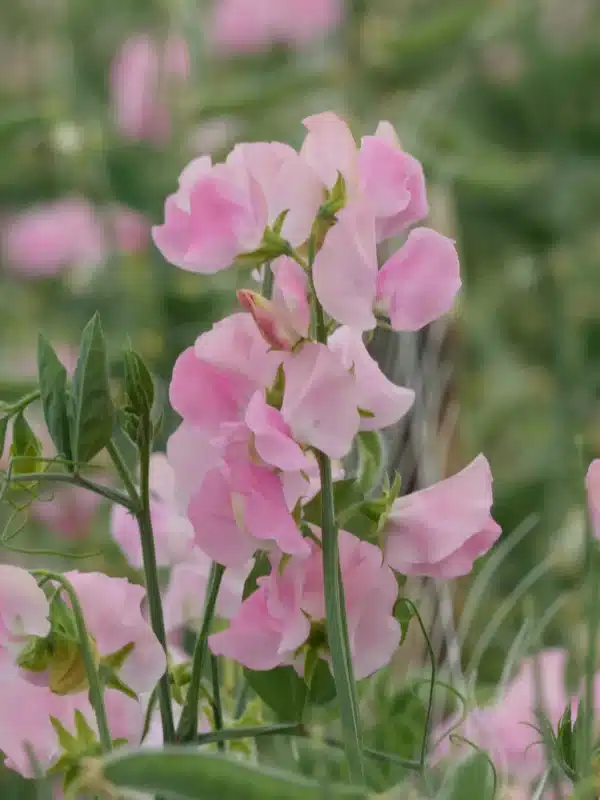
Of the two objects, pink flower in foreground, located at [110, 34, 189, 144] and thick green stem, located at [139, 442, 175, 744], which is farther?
pink flower in foreground, located at [110, 34, 189, 144]

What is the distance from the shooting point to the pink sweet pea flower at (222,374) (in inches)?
7.3

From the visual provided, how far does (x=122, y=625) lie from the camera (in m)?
0.20

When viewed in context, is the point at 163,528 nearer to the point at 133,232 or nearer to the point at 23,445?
the point at 23,445

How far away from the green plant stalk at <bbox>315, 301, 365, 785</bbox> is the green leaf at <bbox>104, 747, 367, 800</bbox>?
2cm

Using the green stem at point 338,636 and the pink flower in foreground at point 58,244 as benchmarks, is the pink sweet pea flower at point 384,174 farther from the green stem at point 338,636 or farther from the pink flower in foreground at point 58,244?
the pink flower in foreground at point 58,244

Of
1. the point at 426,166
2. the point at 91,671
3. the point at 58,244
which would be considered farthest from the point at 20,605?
the point at 58,244

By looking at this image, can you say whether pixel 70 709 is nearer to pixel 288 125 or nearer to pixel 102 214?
pixel 102 214

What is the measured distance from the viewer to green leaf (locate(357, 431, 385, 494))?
21cm

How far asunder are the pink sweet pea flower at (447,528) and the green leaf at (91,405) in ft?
0.15

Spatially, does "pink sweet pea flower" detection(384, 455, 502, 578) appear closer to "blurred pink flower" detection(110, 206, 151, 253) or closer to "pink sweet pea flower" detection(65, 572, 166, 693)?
"pink sweet pea flower" detection(65, 572, 166, 693)

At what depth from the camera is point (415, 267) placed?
0.19 metres

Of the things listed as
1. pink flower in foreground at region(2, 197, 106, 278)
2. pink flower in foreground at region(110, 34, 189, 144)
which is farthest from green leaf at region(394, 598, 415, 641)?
pink flower in foreground at region(2, 197, 106, 278)

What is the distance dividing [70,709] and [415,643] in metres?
0.14

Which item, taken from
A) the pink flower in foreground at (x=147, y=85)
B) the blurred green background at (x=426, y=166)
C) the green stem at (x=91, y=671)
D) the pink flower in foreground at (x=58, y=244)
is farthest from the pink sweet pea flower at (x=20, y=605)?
the pink flower in foreground at (x=58, y=244)
